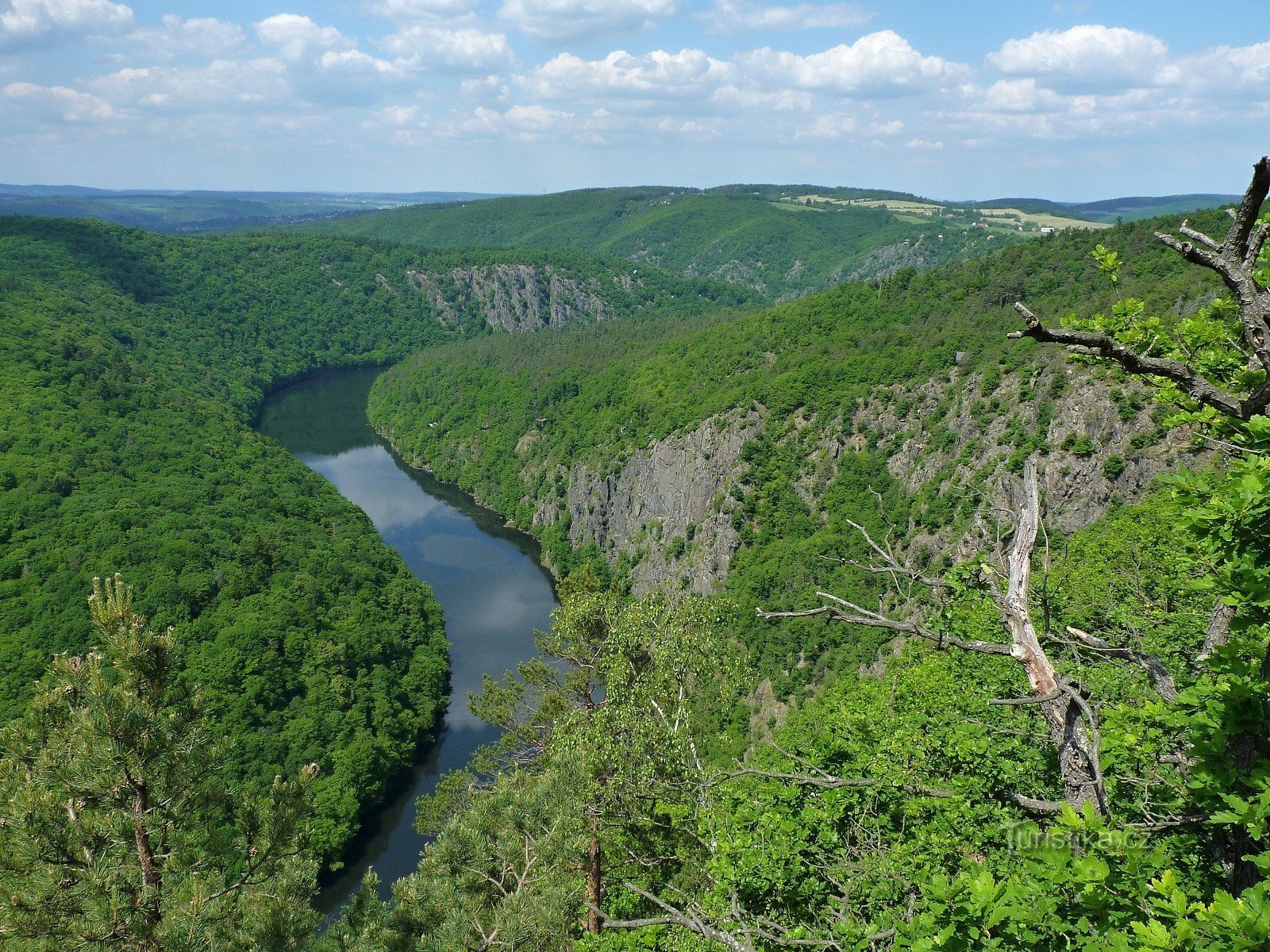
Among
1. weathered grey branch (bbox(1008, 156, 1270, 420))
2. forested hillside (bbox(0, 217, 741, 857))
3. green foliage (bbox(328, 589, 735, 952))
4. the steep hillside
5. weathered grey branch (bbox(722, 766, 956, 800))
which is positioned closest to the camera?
weathered grey branch (bbox(1008, 156, 1270, 420))

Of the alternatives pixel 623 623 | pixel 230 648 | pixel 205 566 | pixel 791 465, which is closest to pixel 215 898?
pixel 623 623

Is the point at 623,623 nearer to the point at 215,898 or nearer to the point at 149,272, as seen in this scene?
the point at 215,898

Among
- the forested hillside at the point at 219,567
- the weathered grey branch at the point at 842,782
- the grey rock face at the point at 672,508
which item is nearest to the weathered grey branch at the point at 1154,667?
the weathered grey branch at the point at 842,782

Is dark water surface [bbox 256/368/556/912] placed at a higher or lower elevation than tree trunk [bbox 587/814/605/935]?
lower

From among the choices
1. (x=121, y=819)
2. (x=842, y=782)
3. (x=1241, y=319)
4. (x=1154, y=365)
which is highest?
(x=1241, y=319)

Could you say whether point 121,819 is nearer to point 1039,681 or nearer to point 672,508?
point 1039,681

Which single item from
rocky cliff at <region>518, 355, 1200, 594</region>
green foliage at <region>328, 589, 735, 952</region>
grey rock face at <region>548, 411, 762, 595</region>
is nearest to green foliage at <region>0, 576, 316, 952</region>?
green foliage at <region>328, 589, 735, 952</region>

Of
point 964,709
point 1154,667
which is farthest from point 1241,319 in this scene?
point 964,709

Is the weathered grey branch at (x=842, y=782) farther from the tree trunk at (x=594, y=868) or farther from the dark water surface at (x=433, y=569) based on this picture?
the dark water surface at (x=433, y=569)

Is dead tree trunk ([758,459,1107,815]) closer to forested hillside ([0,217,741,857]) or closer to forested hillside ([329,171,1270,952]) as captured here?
forested hillside ([329,171,1270,952])
